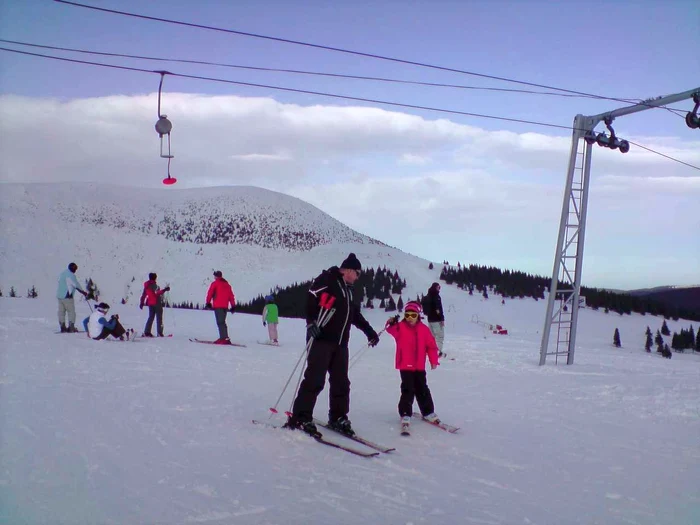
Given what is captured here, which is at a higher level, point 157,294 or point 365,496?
point 157,294

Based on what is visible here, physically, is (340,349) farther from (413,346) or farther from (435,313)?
(435,313)

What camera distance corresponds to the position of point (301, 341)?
2178cm

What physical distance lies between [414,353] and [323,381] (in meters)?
1.50

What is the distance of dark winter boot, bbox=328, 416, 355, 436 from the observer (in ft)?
25.6

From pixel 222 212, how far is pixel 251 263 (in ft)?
85.8

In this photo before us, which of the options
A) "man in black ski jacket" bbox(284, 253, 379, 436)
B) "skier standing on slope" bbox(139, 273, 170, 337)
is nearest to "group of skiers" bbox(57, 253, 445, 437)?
"man in black ski jacket" bbox(284, 253, 379, 436)

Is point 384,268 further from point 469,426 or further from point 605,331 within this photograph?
point 469,426

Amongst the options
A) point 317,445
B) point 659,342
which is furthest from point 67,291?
point 659,342

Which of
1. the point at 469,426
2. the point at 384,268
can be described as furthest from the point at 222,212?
the point at 469,426

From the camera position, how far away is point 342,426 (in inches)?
309

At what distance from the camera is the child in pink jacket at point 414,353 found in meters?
8.73

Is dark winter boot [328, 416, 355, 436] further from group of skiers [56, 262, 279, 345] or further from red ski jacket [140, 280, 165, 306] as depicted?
Result: red ski jacket [140, 280, 165, 306]

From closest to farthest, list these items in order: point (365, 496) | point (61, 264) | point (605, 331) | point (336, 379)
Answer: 1. point (365, 496)
2. point (336, 379)
3. point (605, 331)
4. point (61, 264)

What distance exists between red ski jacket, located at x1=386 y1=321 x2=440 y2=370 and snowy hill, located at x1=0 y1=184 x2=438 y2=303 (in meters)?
26.6
